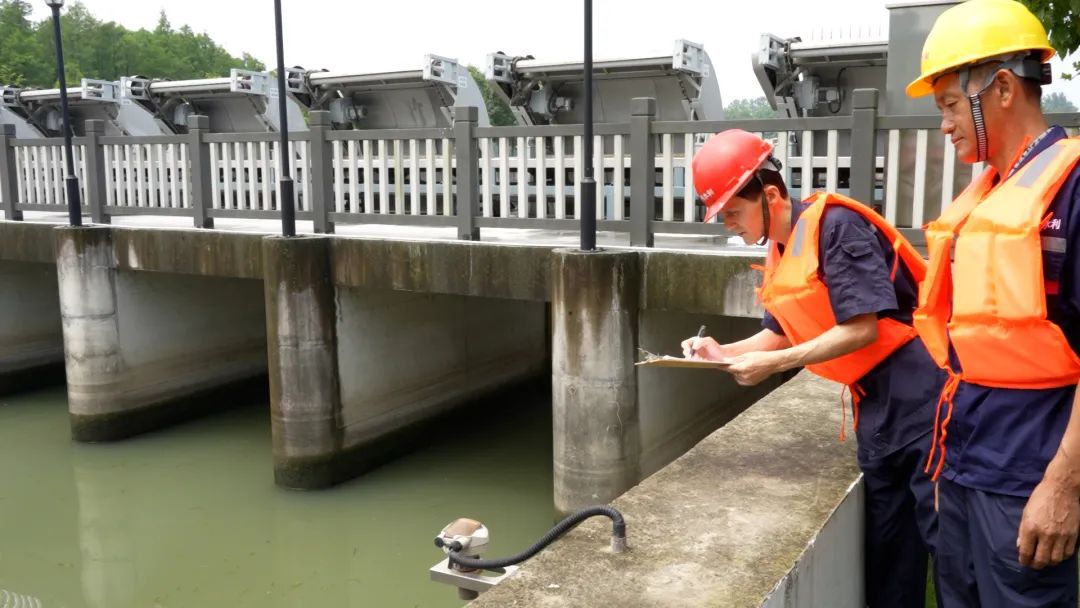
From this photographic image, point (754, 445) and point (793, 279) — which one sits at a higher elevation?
point (793, 279)

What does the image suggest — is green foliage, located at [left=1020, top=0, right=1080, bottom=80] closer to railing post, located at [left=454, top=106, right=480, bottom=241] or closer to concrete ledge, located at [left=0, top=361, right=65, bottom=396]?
railing post, located at [left=454, top=106, right=480, bottom=241]

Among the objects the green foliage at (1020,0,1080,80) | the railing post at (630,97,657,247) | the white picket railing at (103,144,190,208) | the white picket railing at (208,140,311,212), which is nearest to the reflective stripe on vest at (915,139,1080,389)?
the green foliage at (1020,0,1080,80)

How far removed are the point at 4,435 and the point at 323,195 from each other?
572 centimetres

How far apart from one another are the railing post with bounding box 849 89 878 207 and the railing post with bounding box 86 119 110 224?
8412 mm

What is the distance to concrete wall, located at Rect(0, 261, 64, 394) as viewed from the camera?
42.8 ft

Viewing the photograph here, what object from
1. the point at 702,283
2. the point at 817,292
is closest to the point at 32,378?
the point at 702,283

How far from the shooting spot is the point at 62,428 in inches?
448

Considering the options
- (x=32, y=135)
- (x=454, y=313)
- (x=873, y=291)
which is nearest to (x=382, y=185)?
(x=454, y=313)

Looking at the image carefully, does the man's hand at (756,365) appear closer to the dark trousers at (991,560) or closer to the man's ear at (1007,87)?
the dark trousers at (991,560)

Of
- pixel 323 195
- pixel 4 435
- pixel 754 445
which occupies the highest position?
pixel 323 195

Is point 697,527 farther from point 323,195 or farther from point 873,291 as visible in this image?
point 323,195

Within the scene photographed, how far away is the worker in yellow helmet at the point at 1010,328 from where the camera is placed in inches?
69.4

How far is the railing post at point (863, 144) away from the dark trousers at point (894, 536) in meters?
3.71

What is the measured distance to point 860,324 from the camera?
247 centimetres
